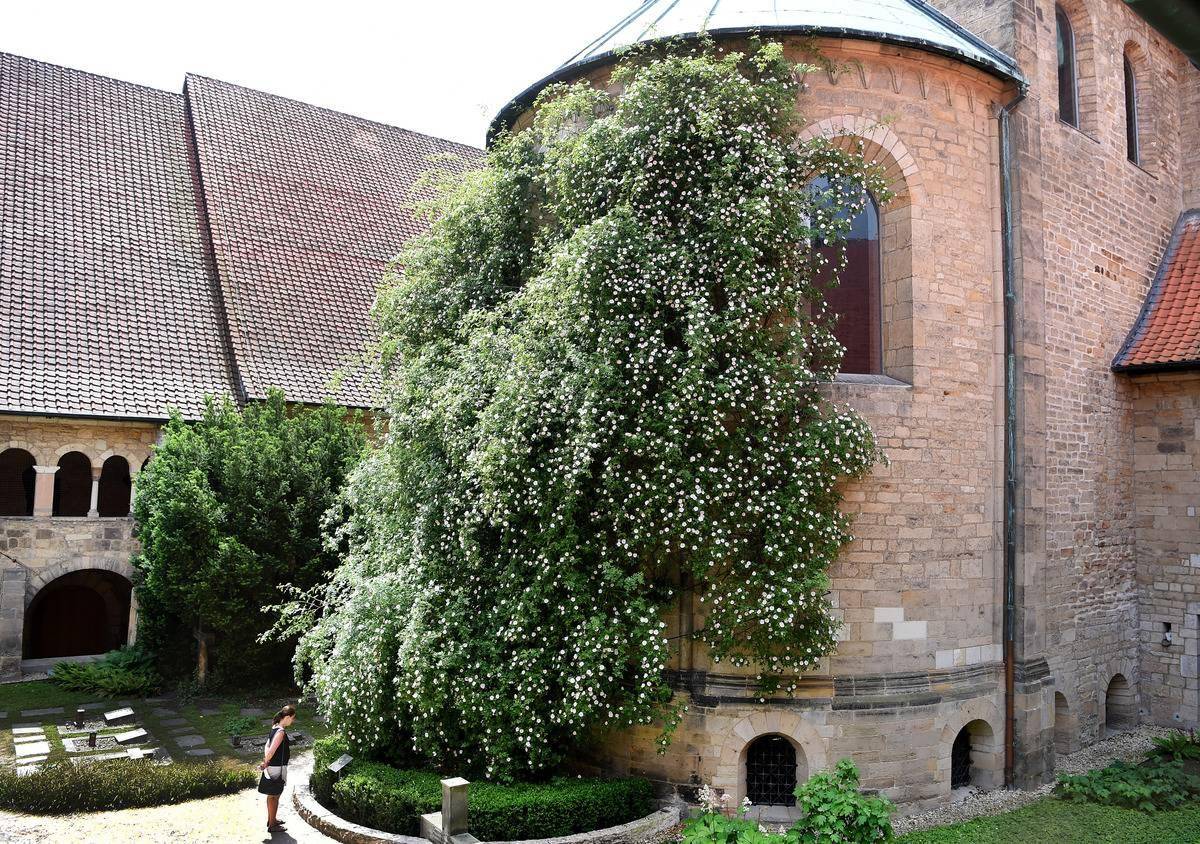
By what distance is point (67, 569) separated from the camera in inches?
625

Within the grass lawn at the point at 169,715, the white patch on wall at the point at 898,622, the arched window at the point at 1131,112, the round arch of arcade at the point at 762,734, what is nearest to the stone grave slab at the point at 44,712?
the grass lawn at the point at 169,715

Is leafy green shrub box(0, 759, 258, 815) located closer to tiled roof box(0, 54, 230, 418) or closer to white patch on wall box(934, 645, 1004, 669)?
tiled roof box(0, 54, 230, 418)

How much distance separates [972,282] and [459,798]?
7512 millimetres

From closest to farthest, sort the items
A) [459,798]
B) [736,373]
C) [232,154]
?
[459,798] < [736,373] < [232,154]

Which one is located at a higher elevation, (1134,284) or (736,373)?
(1134,284)

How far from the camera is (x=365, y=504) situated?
1147cm

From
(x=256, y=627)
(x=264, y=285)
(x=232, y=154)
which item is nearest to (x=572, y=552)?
(x=256, y=627)

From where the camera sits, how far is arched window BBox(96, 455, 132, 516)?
17359mm

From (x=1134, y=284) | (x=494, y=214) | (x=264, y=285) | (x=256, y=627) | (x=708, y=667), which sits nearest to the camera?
(x=708, y=667)

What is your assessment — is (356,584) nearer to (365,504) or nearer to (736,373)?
(365,504)

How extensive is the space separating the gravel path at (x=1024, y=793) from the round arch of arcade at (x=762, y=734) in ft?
3.26

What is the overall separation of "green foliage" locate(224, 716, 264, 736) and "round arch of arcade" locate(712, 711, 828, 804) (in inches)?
282

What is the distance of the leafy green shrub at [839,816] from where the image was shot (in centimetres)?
750

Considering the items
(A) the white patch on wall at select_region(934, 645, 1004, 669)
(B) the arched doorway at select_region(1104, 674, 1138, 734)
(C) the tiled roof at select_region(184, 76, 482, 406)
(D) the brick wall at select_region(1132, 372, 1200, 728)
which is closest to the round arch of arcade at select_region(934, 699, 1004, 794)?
(A) the white patch on wall at select_region(934, 645, 1004, 669)
